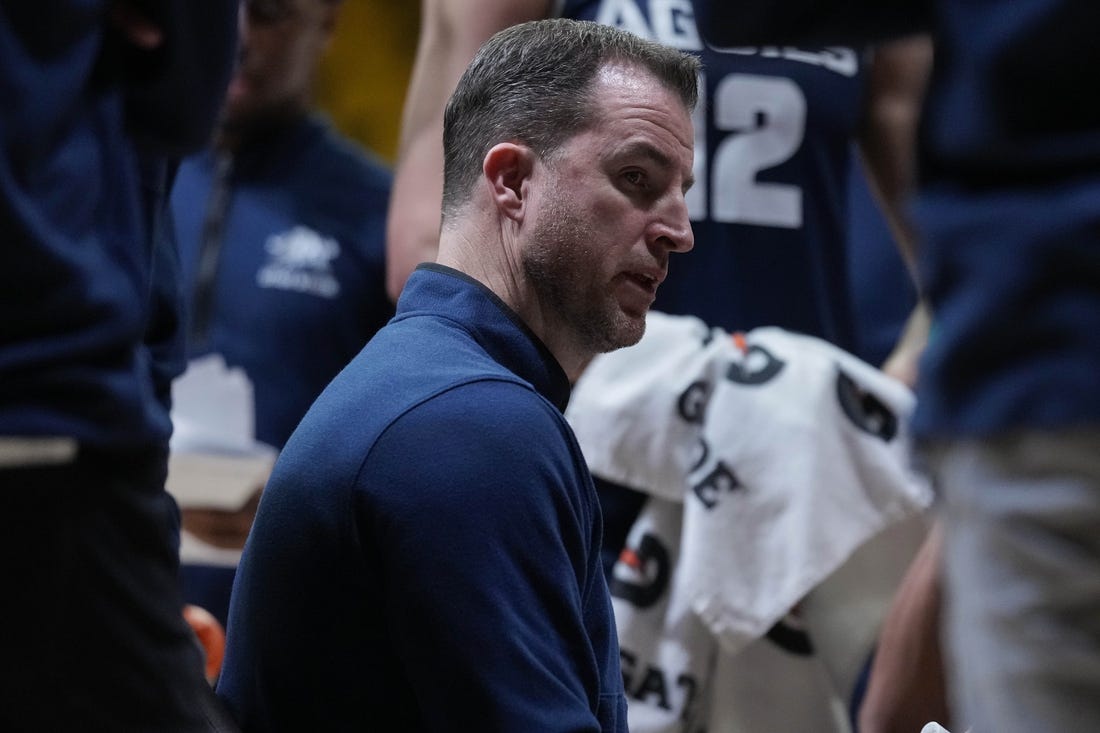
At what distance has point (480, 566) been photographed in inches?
70.8

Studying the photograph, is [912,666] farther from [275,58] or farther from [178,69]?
[275,58]

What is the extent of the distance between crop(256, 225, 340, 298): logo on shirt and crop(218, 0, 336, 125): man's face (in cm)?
28

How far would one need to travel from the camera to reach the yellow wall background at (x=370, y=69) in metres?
5.98

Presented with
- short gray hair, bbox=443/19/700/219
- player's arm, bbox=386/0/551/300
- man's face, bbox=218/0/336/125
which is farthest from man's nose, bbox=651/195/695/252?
A: man's face, bbox=218/0/336/125

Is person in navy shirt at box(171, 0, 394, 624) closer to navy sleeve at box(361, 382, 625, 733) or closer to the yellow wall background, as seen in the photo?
navy sleeve at box(361, 382, 625, 733)

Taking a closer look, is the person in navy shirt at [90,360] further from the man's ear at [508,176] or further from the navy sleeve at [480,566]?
the man's ear at [508,176]

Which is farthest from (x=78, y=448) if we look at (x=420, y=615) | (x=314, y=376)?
(x=314, y=376)

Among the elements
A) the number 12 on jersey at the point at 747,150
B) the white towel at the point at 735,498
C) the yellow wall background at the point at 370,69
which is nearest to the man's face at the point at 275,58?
the number 12 on jersey at the point at 747,150

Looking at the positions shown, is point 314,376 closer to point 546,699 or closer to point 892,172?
point 892,172

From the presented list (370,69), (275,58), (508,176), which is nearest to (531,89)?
(508,176)

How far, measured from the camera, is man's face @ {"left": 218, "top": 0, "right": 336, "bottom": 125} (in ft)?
12.3

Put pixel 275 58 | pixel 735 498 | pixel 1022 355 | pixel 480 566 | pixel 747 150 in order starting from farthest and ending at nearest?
pixel 275 58
pixel 747 150
pixel 735 498
pixel 480 566
pixel 1022 355

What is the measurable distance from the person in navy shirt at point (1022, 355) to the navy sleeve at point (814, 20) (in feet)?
0.58

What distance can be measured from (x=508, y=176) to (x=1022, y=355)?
1090 millimetres
